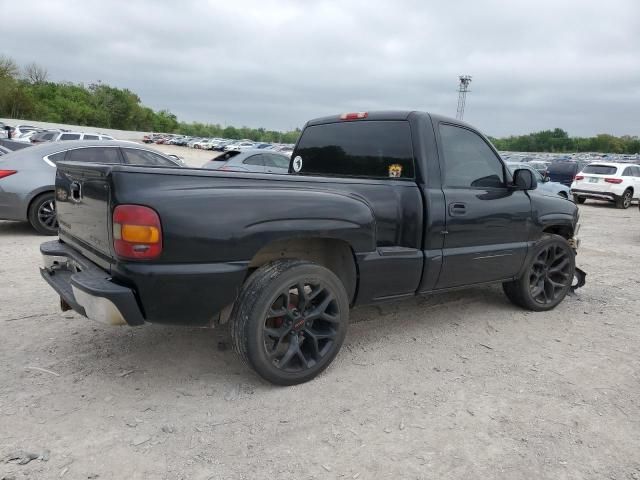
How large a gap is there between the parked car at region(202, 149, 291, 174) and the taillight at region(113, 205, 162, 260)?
9584 millimetres

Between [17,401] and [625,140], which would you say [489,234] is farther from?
[625,140]

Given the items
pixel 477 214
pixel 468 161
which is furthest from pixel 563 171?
pixel 477 214

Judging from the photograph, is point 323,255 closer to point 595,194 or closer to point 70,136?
point 595,194

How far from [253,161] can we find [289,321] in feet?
32.5

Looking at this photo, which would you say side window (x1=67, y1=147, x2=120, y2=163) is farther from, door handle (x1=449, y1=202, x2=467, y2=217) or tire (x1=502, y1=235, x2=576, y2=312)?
tire (x1=502, y1=235, x2=576, y2=312)

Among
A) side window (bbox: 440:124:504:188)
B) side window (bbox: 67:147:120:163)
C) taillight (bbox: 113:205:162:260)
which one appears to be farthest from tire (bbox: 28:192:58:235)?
side window (bbox: 440:124:504:188)

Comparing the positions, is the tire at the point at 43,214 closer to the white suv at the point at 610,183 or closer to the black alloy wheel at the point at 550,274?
the black alloy wheel at the point at 550,274

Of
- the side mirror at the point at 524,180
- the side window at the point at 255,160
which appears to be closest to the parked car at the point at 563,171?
the side window at the point at 255,160

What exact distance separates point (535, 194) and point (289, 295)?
276cm

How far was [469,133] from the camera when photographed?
4.30 meters

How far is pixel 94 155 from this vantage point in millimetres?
8039

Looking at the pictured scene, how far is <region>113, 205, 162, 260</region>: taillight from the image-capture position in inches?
104

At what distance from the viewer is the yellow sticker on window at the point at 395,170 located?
3.95m

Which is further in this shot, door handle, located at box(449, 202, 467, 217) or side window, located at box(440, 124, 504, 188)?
side window, located at box(440, 124, 504, 188)
